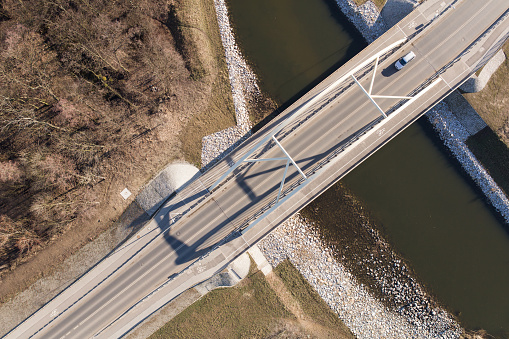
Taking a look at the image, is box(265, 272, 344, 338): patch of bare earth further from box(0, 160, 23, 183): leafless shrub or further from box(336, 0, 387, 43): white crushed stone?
box(336, 0, 387, 43): white crushed stone

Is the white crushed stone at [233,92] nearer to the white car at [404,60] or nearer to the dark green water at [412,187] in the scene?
the dark green water at [412,187]

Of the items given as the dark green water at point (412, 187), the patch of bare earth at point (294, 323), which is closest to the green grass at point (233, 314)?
the patch of bare earth at point (294, 323)

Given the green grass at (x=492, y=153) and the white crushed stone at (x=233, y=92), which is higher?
the white crushed stone at (x=233, y=92)

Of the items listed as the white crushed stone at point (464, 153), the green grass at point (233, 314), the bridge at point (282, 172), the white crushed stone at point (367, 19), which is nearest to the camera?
the bridge at point (282, 172)

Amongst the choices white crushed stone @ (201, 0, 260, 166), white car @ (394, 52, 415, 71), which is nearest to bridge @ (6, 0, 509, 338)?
white car @ (394, 52, 415, 71)

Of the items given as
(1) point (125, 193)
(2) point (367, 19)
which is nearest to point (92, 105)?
(1) point (125, 193)

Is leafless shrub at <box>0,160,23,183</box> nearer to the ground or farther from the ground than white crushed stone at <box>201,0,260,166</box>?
farther from the ground

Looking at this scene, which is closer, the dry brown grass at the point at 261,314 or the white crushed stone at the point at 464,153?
the dry brown grass at the point at 261,314
